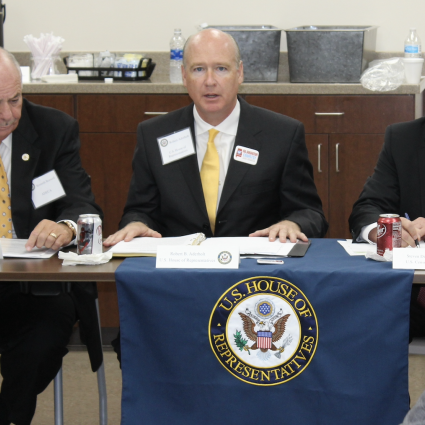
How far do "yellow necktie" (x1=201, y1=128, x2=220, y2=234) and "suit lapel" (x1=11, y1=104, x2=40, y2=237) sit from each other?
2.19ft

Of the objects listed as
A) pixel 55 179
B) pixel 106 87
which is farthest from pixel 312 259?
pixel 106 87

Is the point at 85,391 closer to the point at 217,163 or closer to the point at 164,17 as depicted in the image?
the point at 217,163

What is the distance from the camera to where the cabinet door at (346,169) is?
3893 millimetres

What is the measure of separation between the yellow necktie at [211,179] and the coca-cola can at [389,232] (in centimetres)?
94

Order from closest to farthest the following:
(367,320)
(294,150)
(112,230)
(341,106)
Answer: (367,320) → (294,150) → (341,106) → (112,230)

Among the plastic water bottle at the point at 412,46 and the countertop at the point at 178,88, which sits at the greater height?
the plastic water bottle at the point at 412,46

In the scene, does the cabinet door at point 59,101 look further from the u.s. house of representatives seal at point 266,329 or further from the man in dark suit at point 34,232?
the u.s. house of representatives seal at point 266,329

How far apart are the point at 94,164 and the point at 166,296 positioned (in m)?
2.22

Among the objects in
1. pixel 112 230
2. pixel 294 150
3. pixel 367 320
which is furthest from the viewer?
pixel 112 230

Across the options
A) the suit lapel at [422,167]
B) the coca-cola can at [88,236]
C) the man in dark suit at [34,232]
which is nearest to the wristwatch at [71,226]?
the man in dark suit at [34,232]

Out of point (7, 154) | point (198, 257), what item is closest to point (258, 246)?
point (198, 257)

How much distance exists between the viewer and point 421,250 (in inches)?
74.9

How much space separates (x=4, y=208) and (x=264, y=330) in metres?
1.23

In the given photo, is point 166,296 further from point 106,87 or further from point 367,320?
point 106,87
